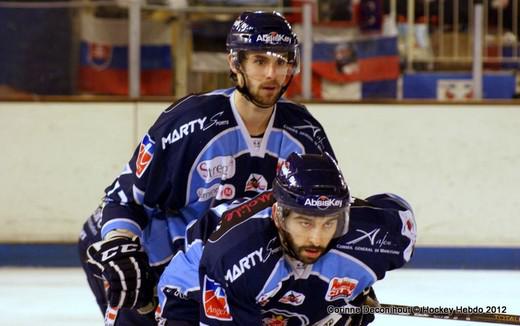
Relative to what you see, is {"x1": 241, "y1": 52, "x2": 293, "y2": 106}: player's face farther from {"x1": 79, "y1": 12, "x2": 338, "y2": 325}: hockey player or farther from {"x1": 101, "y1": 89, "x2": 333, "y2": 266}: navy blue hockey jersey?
{"x1": 101, "y1": 89, "x2": 333, "y2": 266}: navy blue hockey jersey

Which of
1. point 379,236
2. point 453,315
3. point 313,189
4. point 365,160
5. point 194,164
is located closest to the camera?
point 313,189

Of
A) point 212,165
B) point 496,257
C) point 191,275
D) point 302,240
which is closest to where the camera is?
point 302,240

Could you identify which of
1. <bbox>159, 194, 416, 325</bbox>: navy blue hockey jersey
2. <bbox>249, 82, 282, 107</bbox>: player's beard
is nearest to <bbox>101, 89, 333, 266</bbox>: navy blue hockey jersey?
<bbox>249, 82, 282, 107</bbox>: player's beard

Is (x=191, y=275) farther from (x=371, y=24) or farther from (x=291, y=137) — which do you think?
(x=371, y=24)

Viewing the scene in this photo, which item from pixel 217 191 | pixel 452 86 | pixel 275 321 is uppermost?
pixel 452 86

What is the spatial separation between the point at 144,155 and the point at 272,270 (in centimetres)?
64

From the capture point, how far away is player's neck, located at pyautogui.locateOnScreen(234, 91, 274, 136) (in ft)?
10.3

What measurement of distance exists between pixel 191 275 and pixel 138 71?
325 cm

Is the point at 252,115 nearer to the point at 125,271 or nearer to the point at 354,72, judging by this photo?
the point at 125,271

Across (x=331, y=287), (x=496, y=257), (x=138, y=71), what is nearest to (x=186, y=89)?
(x=138, y=71)

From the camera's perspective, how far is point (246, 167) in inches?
125

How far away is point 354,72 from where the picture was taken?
6109mm

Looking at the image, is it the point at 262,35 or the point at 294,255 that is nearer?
the point at 294,255

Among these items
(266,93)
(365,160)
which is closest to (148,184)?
(266,93)
